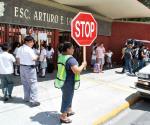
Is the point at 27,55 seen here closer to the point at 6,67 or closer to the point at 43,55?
the point at 6,67

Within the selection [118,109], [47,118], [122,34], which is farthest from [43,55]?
[122,34]

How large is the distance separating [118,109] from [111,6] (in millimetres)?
8610

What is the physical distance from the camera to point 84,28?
6711 mm

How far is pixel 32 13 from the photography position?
12.1 m

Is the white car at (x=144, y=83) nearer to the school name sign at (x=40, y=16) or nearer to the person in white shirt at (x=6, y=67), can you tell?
the person in white shirt at (x=6, y=67)

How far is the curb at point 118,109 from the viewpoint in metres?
6.94

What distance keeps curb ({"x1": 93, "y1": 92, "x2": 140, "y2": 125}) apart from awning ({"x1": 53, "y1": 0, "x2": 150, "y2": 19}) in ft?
18.8

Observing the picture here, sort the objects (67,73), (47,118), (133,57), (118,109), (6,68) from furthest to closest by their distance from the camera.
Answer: (133,57) → (118,109) → (6,68) → (47,118) → (67,73)

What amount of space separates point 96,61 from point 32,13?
5.04 m

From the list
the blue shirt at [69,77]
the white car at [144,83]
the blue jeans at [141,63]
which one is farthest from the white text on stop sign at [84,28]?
the blue jeans at [141,63]

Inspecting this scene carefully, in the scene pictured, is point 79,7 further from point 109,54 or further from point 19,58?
point 19,58

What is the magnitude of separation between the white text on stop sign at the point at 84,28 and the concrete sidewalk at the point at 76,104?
1.93m

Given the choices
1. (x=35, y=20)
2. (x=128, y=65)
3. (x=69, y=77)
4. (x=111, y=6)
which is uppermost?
(x=111, y=6)

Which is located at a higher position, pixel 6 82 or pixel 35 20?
pixel 35 20
